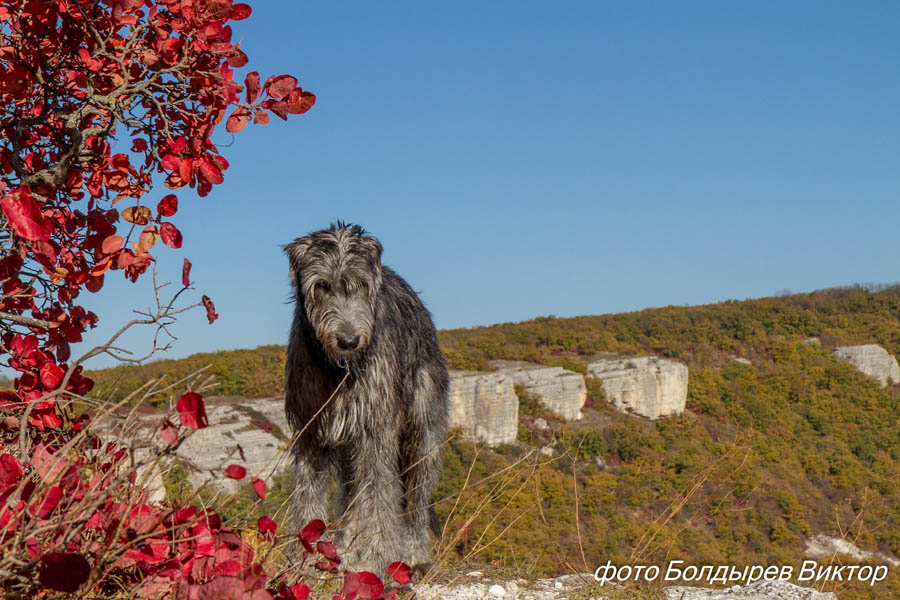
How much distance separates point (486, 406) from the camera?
42.3 metres

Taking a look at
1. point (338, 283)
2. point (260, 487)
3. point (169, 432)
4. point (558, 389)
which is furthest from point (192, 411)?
point (558, 389)

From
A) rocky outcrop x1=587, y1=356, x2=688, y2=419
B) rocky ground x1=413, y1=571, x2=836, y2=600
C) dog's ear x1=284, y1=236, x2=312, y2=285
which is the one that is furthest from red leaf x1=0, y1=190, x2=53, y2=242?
rocky outcrop x1=587, y1=356, x2=688, y2=419

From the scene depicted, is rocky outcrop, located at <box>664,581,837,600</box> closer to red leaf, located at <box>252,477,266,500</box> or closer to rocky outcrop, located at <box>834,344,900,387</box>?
red leaf, located at <box>252,477,266,500</box>

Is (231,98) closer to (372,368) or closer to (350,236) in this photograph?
(350,236)

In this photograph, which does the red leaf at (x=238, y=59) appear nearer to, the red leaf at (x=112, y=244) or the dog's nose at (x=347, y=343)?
the red leaf at (x=112, y=244)

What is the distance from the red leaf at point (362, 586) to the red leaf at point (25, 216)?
1.21 meters

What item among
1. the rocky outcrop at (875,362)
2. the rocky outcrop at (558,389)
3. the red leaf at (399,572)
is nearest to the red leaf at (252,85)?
the red leaf at (399,572)

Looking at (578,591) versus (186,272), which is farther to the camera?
(578,591)

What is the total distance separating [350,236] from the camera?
4.69m

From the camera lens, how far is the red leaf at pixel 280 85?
2.39 metres

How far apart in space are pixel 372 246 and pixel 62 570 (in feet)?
11.0

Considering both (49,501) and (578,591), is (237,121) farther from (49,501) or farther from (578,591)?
(578,591)

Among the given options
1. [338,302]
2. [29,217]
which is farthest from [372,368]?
[29,217]

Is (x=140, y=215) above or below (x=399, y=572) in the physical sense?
above
